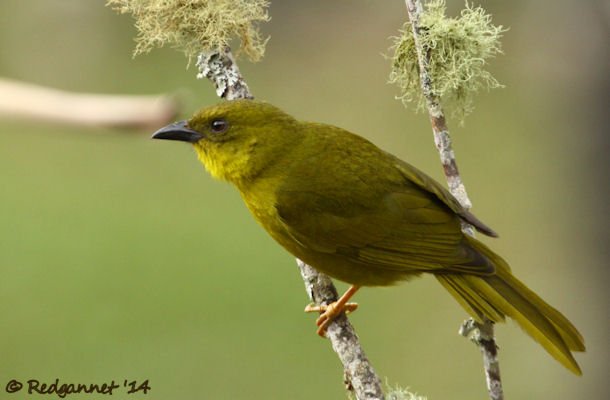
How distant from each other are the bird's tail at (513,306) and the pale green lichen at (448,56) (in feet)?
1.93

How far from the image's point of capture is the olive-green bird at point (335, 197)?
328 cm

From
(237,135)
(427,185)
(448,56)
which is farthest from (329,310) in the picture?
(448,56)

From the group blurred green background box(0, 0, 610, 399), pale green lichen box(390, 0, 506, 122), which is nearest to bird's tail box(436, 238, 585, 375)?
pale green lichen box(390, 0, 506, 122)

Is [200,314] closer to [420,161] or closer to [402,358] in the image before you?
[402,358]

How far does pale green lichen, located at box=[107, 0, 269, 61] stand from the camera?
3.06 meters

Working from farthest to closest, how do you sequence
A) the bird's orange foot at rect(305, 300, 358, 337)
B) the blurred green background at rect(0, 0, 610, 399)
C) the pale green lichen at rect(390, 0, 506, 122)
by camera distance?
the blurred green background at rect(0, 0, 610, 399)
the bird's orange foot at rect(305, 300, 358, 337)
the pale green lichen at rect(390, 0, 506, 122)

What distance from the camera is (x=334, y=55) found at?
9.62m

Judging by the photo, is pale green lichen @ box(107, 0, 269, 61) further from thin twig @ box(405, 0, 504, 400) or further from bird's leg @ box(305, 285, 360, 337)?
bird's leg @ box(305, 285, 360, 337)

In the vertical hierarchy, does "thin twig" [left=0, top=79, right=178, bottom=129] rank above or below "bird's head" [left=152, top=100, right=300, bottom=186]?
below

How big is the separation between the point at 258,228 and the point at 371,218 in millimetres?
4909

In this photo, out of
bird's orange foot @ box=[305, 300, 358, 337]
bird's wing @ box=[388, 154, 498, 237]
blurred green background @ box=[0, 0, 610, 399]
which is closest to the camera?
bird's orange foot @ box=[305, 300, 358, 337]

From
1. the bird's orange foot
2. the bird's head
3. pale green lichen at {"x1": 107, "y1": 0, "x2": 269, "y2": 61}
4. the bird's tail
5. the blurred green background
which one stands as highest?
the blurred green background

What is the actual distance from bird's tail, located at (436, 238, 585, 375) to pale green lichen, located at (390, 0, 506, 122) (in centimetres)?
59

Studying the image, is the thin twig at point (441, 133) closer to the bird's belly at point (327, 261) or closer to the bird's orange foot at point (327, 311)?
the bird's orange foot at point (327, 311)
